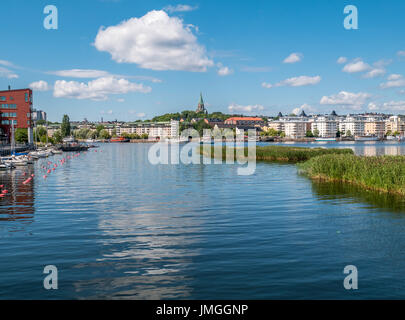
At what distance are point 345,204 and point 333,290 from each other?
19.1 metres

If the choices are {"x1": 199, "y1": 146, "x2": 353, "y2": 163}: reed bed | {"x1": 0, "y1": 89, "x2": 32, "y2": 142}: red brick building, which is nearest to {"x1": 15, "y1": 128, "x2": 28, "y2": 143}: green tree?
{"x1": 0, "y1": 89, "x2": 32, "y2": 142}: red brick building

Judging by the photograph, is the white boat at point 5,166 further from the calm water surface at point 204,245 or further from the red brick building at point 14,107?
the red brick building at point 14,107

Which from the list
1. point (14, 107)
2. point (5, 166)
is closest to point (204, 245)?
point (5, 166)

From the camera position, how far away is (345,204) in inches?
1291

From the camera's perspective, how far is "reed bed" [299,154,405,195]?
36562 millimetres

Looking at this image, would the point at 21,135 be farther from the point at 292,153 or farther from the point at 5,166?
the point at 292,153

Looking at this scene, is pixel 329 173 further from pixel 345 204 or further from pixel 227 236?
pixel 227 236

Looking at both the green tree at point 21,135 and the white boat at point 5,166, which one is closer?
the white boat at point 5,166

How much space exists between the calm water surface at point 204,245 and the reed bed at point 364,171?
1725 mm

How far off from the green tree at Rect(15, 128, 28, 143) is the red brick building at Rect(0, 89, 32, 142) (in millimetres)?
2183

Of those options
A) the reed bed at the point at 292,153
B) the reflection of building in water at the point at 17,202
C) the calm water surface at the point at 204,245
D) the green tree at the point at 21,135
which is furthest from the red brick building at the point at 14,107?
the calm water surface at the point at 204,245

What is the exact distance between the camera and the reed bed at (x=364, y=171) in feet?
120

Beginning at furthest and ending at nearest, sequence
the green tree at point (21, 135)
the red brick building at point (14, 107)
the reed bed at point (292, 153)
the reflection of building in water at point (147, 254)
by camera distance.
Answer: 1. the red brick building at point (14, 107)
2. the green tree at point (21, 135)
3. the reed bed at point (292, 153)
4. the reflection of building in water at point (147, 254)

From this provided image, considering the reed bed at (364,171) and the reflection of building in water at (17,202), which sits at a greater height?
the reed bed at (364,171)
